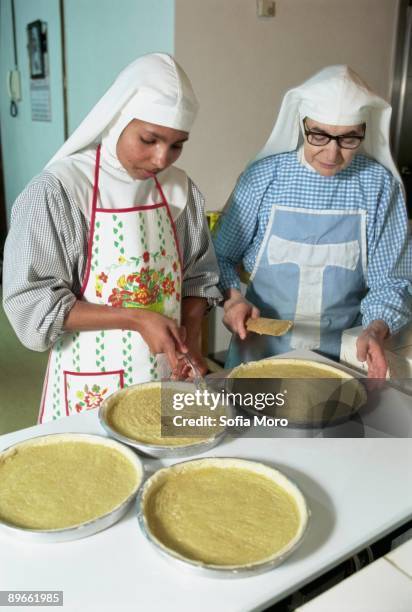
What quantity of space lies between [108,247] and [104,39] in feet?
8.23

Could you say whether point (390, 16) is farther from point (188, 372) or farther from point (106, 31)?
point (188, 372)

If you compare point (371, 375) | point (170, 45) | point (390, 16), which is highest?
point (390, 16)

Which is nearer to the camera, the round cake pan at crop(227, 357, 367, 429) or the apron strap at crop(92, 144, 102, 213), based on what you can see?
the round cake pan at crop(227, 357, 367, 429)

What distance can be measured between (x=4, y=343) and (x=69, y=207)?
2.79 metres

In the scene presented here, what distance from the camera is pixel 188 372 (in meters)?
1.33

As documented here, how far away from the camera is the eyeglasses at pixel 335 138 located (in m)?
1.57

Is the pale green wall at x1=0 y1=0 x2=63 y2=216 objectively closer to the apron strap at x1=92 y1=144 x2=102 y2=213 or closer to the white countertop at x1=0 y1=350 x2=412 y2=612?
the apron strap at x1=92 y1=144 x2=102 y2=213

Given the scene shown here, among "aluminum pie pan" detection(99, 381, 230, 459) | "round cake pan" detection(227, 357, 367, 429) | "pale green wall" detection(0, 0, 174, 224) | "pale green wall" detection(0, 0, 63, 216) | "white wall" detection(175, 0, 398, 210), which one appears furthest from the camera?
"pale green wall" detection(0, 0, 63, 216)

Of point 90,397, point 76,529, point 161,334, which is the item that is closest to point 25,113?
→ point 90,397

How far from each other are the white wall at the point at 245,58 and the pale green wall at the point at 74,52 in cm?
20

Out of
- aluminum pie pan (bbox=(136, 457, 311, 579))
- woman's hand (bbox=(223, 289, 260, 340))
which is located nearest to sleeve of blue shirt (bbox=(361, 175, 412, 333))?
woman's hand (bbox=(223, 289, 260, 340))

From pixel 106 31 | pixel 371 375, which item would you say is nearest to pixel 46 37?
pixel 106 31

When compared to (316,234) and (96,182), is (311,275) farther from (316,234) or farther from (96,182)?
(96,182)

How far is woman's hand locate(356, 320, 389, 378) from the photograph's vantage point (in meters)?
1.41
